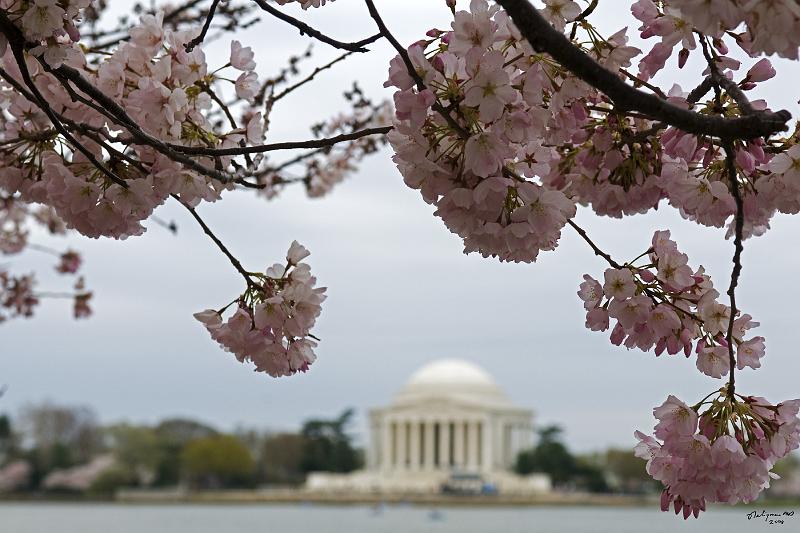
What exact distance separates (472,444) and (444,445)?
270 cm

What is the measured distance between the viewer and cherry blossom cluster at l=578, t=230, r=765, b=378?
281cm

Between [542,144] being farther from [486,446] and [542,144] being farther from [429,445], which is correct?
[429,445]

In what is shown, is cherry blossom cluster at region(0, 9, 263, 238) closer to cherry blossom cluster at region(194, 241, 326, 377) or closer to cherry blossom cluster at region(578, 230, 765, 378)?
cherry blossom cluster at region(194, 241, 326, 377)

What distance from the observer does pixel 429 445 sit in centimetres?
9906

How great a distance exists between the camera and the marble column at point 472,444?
9756 centimetres

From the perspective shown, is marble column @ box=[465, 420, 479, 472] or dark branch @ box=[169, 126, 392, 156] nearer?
dark branch @ box=[169, 126, 392, 156]

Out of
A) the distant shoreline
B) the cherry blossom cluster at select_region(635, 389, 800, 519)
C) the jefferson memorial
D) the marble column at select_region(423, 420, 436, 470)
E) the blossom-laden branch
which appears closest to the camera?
the blossom-laden branch

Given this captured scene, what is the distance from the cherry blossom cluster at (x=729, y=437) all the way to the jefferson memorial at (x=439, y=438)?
301 feet

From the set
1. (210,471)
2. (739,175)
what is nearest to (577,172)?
(739,175)

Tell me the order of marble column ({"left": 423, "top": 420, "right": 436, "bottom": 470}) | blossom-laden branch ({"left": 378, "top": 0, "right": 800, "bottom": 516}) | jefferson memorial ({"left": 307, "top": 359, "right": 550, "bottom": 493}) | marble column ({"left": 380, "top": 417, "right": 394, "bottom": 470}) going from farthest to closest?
marble column ({"left": 380, "top": 417, "right": 394, "bottom": 470}) → marble column ({"left": 423, "top": 420, "right": 436, "bottom": 470}) → jefferson memorial ({"left": 307, "top": 359, "right": 550, "bottom": 493}) → blossom-laden branch ({"left": 378, "top": 0, "right": 800, "bottom": 516})

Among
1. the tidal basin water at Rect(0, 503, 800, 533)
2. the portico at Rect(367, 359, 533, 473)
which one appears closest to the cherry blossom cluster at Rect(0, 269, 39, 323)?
the tidal basin water at Rect(0, 503, 800, 533)

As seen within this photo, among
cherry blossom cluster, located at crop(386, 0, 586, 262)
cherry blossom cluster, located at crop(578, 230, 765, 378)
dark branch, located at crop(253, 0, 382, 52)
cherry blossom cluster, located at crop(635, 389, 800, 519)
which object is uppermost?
dark branch, located at crop(253, 0, 382, 52)

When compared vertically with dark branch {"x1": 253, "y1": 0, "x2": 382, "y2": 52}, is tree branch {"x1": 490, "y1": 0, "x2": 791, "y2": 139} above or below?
below

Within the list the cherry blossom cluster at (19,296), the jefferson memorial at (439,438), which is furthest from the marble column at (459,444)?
the cherry blossom cluster at (19,296)
